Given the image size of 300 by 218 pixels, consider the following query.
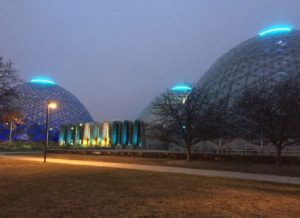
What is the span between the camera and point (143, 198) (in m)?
13.9

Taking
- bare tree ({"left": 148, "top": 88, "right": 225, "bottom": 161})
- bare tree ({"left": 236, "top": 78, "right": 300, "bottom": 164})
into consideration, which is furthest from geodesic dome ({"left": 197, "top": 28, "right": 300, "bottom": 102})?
bare tree ({"left": 236, "top": 78, "right": 300, "bottom": 164})

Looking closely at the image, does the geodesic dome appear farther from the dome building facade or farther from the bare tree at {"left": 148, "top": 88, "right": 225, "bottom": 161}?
the dome building facade

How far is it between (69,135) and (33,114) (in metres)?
18.2

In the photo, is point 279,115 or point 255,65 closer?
point 279,115

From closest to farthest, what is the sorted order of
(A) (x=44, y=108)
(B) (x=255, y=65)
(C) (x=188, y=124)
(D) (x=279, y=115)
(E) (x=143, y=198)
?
(E) (x=143, y=198) < (D) (x=279, y=115) < (C) (x=188, y=124) < (B) (x=255, y=65) < (A) (x=44, y=108)

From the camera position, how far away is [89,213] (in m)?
11.1

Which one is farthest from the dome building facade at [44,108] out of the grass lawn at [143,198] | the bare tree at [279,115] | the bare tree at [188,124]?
the grass lawn at [143,198]

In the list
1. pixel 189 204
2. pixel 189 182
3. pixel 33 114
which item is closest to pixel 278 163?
pixel 189 182

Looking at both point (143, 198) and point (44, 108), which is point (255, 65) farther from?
point (44, 108)

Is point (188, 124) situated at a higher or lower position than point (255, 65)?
lower

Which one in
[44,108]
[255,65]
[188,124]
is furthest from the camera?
[44,108]

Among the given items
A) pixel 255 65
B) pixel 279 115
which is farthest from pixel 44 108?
pixel 279 115

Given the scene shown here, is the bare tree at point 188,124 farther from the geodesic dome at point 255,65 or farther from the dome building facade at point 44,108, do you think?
the dome building facade at point 44,108

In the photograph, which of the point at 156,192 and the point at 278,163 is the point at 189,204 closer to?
the point at 156,192
